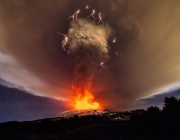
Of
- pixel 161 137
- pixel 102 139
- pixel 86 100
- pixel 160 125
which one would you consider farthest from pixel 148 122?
pixel 86 100

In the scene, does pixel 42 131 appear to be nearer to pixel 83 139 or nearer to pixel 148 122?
pixel 83 139

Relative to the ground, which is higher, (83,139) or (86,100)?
(86,100)

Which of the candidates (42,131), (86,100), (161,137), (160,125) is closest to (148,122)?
(160,125)

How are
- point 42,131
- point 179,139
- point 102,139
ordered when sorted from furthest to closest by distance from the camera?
point 42,131
point 102,139
point 179,139

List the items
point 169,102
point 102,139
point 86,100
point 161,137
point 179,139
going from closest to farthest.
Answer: point 179,139
point 161,137
point 102,139
point 169,102
point 86,100

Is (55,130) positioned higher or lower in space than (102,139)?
higher

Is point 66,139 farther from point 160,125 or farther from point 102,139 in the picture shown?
point 160,125

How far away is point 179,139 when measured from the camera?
101ft

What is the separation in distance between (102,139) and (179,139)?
14.8 metres

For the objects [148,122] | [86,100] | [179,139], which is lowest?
[179,139]

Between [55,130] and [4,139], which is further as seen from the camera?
[55,130]

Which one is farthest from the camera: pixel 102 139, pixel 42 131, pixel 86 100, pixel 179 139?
pixel 86 100

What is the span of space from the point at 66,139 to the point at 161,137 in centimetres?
1978

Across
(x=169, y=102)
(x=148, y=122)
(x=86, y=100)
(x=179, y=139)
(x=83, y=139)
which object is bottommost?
(x=179, y=139)
